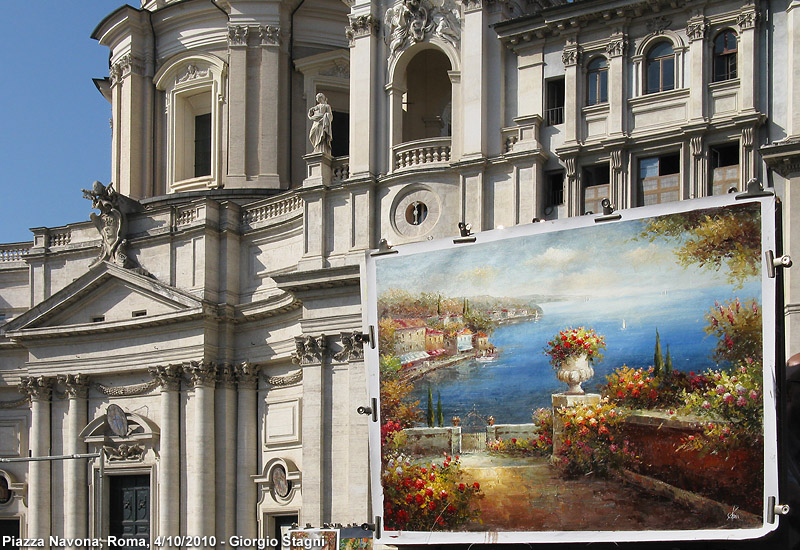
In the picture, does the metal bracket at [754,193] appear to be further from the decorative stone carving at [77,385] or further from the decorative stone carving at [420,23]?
the decorative stone carving at [77,385]

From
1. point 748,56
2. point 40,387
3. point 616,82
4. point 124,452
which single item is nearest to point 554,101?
point 616,82

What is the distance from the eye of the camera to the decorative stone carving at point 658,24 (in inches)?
1043

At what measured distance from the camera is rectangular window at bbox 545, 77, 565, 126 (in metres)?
28.2

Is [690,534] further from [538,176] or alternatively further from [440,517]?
A: [538,176]

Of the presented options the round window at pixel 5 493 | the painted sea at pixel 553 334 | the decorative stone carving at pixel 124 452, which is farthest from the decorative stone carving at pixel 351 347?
the round window at pixel 5 493

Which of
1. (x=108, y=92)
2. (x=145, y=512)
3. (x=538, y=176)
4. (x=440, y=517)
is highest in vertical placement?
(x=108, y=92)

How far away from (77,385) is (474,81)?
53.1ft

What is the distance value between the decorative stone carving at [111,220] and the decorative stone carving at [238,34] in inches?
246

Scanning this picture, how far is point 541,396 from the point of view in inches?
685

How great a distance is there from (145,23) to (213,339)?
1282cm

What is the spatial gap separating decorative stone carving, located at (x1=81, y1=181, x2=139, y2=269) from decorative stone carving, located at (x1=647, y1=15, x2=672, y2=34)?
17.4m

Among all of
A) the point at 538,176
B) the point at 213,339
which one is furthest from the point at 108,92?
the point at 538,176

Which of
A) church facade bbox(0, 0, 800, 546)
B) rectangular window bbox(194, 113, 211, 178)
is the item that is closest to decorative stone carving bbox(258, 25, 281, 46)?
church facade bbox(0, 0, 800, 546)

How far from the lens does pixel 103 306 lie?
36938mm
